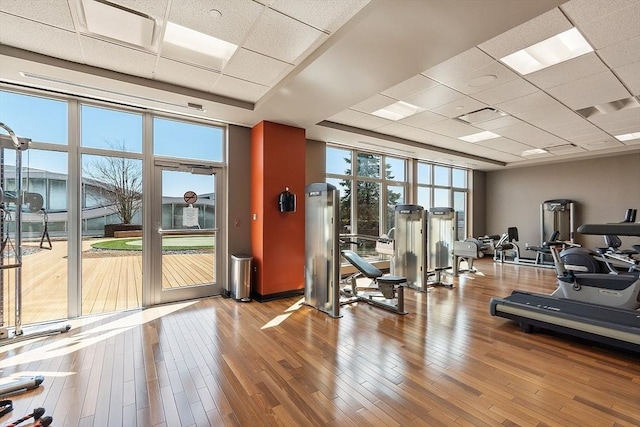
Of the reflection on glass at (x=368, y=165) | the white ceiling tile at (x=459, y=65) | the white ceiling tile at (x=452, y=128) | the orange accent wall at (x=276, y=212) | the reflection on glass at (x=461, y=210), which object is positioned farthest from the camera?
the reflection on glass at (x=461, y=210)

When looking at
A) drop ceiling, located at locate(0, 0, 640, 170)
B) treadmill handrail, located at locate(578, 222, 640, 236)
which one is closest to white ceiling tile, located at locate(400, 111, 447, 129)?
drop ceiling, located at locate(0, 0, 640, 170)

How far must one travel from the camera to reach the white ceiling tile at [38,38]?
2686 mm

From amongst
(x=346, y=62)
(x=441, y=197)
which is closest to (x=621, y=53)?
(x=346, y=62)

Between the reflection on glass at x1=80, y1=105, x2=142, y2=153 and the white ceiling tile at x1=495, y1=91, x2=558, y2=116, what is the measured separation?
18.0 ft

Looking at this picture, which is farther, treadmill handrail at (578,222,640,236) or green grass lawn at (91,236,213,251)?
green grass lawn at (91,236,213,251)

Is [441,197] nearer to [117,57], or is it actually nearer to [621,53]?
[621,53]

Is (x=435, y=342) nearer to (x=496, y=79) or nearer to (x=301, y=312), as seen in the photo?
(x=301, y=312)

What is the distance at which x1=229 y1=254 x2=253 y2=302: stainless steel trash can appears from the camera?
16.2ft

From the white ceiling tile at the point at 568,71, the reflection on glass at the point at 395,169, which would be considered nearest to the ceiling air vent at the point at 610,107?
the white ceiling tile at the point at 568,71

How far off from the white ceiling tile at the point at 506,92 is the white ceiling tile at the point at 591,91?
13.4 inches

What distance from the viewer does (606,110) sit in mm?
4855

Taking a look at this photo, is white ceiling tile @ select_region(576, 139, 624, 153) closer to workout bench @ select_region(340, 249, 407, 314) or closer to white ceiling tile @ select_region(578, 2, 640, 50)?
white ceiling tile @ select_region(578, 2, 640, 50)

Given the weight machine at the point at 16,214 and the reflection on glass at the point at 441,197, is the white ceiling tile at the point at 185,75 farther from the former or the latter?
the reflection on glass at the point at 441,197

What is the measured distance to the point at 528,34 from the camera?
113 inches
